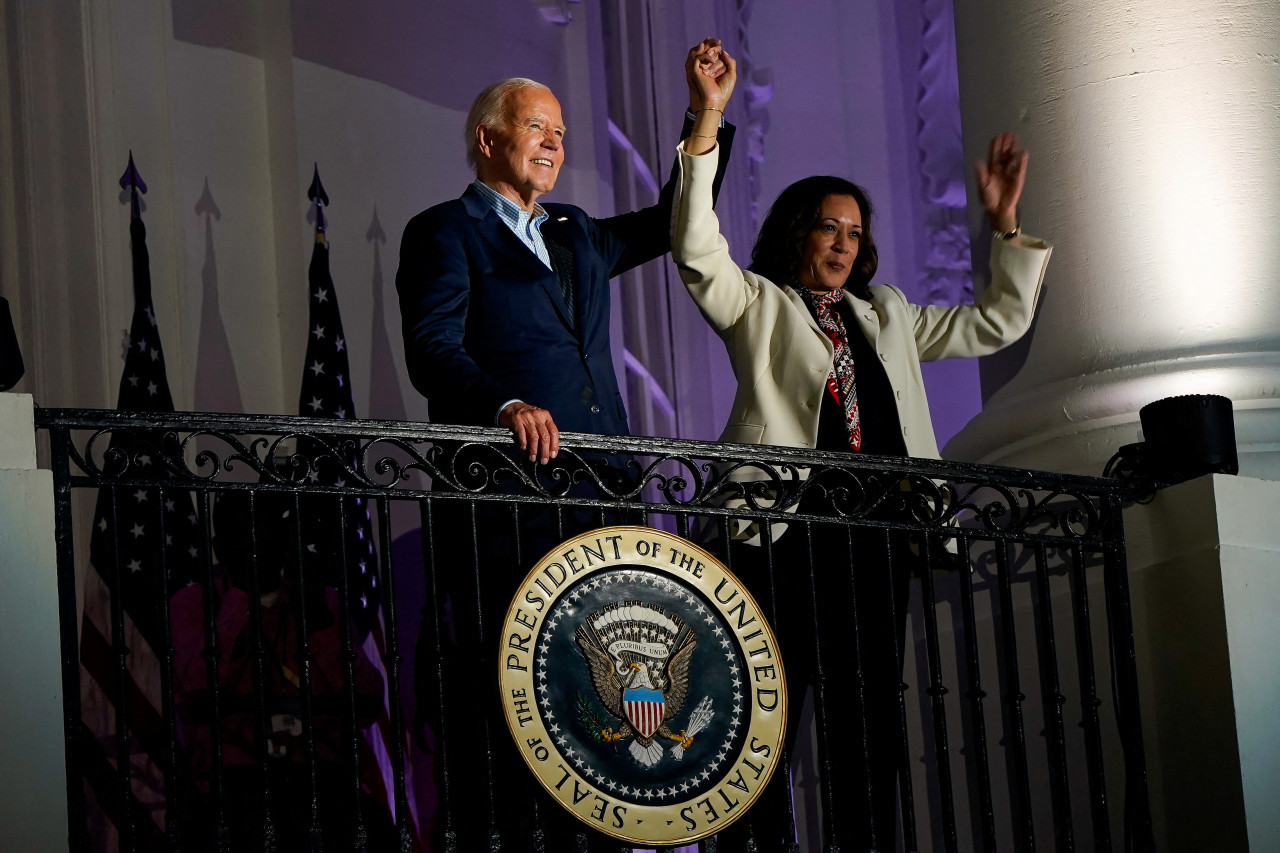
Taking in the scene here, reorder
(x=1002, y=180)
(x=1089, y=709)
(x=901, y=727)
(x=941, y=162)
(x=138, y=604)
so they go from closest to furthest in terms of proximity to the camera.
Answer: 1. (x=901, y=727)
2. (x=1089, y=709)
3. (x=1002, y=180)
4. (x=138, y=604)
5. (x=941, y=162)

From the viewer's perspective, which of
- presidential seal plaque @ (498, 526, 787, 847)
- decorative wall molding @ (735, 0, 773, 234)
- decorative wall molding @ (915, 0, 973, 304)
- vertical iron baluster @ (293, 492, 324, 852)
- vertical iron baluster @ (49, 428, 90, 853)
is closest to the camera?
vertical iron baluster @ (49, 428, 90, 853)

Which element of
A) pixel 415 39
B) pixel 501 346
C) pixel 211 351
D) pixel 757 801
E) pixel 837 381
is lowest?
pixel 757 801

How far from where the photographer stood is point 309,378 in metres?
7.67

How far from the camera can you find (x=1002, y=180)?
5.57 m

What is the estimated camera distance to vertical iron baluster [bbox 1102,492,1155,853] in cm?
494

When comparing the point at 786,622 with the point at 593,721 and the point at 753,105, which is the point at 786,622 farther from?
the point at 753,105

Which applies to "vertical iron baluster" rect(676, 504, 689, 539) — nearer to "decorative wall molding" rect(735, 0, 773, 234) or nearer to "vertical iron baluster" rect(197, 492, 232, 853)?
"vertical iron baluster" rect(197, 492, 232, 853)

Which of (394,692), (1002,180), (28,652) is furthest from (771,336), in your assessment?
(28,652)

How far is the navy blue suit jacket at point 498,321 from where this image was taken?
4.64 m

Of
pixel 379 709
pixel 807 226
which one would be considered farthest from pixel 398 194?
pixel 807 226

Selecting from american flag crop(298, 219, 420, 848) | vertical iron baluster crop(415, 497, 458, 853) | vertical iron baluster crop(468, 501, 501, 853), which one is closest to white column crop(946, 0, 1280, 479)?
vertical iron baluster crop(468, 501, 501, 853)

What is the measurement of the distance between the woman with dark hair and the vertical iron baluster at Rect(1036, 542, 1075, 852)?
1.12 feet

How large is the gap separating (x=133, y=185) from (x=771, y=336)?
340cm

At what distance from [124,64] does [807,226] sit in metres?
3.73
